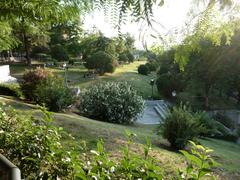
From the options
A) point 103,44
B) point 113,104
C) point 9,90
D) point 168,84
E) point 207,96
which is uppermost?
point 103,44

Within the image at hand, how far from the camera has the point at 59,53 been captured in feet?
130

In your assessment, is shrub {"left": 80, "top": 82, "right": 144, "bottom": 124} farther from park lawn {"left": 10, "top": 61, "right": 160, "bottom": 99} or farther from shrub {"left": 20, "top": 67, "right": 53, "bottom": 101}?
park lawn {"left": 10, "top": 61, "right": 160, "bottom": 99}

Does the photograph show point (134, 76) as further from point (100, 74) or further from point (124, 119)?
point (124, 119)

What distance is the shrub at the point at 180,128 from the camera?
10922mm

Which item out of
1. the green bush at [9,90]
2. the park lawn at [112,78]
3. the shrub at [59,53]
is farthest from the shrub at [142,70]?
the green bush at [9,90]

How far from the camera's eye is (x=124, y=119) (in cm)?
1614

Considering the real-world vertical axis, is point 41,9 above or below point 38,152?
above

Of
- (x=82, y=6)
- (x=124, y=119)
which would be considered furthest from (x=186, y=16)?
(x=124, y=119)

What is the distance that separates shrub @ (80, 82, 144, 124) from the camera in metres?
15.9

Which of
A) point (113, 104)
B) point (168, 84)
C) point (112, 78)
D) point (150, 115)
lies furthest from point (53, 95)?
point (112, 78)

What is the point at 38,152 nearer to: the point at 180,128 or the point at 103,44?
the point at 103,44

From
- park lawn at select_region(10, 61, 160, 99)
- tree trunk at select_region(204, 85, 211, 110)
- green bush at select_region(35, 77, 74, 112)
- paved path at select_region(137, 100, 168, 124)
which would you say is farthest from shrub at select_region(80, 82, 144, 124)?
tree trunk at select_region(204, 85, 211, 110)

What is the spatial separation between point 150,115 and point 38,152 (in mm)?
22507

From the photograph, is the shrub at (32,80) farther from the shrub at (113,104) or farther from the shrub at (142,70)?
the shrub at (142,70)
